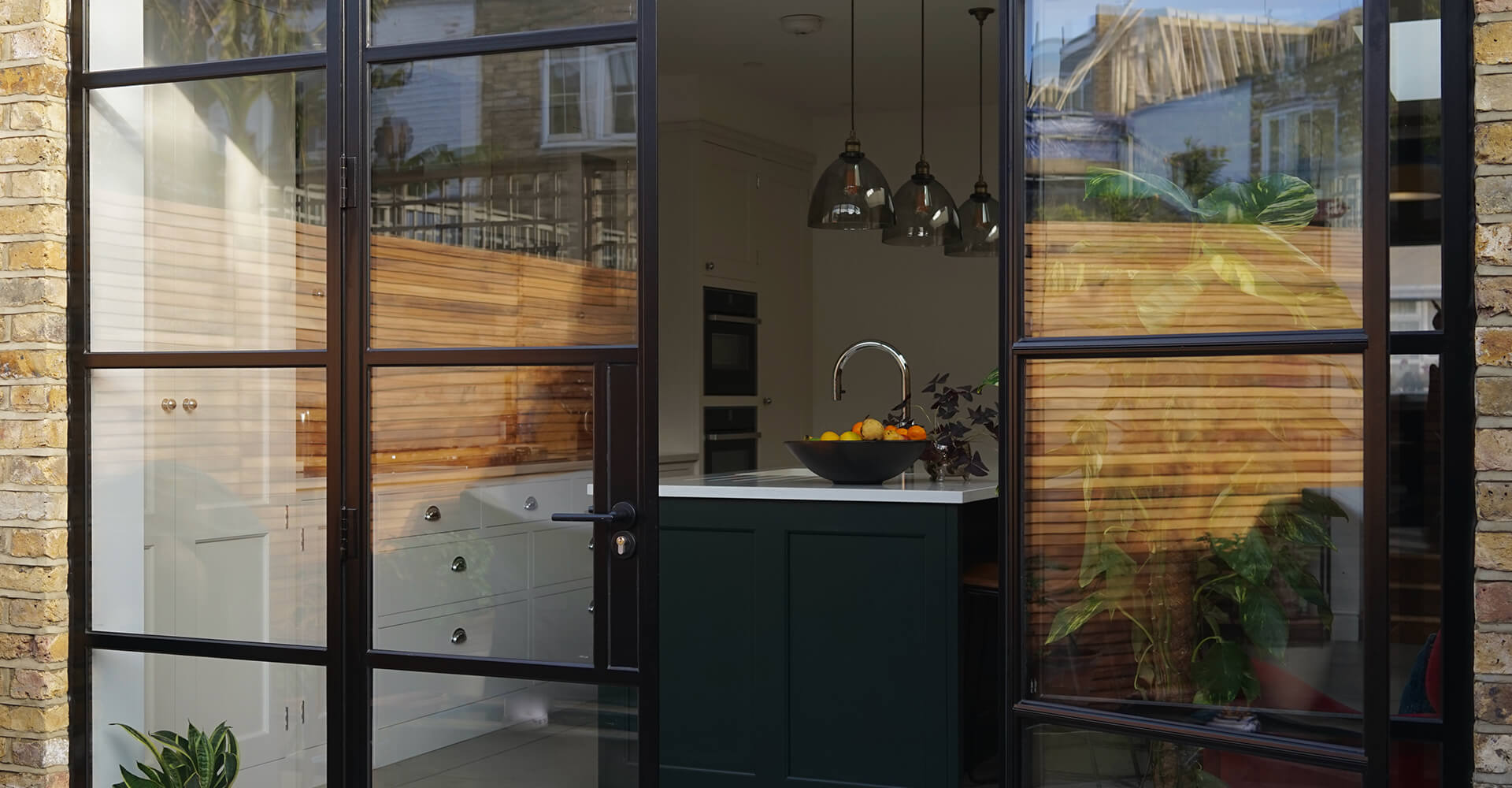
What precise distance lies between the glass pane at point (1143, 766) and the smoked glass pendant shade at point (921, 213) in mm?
2900

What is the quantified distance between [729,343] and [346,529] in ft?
13.8

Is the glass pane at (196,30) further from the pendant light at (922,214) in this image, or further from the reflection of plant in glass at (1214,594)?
the pendant light at (922,214)

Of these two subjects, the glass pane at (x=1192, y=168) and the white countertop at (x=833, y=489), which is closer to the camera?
the glass pane at (x=1192, y=168)

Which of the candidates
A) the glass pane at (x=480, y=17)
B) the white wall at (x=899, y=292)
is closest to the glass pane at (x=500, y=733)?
the glass pane at (x=480, y=17)

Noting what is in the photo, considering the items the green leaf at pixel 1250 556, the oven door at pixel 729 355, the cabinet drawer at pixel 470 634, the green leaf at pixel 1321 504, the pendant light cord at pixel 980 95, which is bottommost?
the cabinet drawer at pixel 470 634

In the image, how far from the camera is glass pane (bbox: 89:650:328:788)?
2906 mm

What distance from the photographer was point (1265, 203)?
87.4 inches

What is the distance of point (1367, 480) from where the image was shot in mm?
2107

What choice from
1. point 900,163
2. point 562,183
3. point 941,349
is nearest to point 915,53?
point 900,163

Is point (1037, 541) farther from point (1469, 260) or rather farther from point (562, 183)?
point (562, 183)

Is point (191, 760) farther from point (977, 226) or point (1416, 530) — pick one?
point (977, 226)

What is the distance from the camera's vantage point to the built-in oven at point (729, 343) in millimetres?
6762

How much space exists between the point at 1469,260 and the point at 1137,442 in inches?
27.6

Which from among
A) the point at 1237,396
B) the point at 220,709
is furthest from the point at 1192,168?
the point at 220,709
